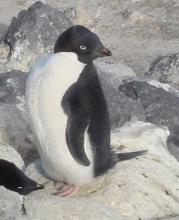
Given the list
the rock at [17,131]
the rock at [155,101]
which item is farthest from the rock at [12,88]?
the rock at [155,101]

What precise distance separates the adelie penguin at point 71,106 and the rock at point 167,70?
4003mm

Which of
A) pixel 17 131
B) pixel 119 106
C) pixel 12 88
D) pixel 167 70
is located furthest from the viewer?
pixel 167 70

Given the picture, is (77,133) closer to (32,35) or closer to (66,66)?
(66,66)

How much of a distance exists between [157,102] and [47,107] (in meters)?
2.45

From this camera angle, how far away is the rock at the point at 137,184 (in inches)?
184

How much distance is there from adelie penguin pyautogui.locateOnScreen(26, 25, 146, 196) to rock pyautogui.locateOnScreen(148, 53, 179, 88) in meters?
4.00

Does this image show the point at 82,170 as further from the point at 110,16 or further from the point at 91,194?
the point at 110,16

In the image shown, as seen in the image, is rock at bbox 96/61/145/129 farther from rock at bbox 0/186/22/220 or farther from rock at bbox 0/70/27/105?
rock at bbox 0/186/22/220

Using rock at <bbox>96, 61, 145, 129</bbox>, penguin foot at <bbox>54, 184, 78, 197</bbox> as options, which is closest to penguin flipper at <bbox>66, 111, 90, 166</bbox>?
penguin foot at <bbox>54, 184, 78, 197</bbox>

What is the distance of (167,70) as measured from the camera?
342 inches

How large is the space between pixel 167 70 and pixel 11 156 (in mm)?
3980

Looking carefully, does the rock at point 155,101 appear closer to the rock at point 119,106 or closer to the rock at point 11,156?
the rock at point 119,106

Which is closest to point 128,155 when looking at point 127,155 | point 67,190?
point 127,155

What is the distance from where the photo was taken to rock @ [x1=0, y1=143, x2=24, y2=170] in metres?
5.02
